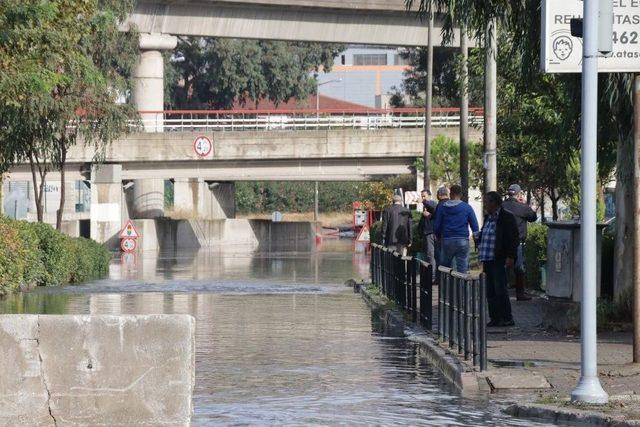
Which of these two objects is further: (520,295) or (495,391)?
(520,295)

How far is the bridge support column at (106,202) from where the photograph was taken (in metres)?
60.0

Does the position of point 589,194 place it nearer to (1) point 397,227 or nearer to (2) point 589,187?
(2) point 589,187

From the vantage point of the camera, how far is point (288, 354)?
16.4 meters

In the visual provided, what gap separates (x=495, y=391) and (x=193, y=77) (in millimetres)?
90830

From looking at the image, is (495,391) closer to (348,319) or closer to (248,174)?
(348,319)

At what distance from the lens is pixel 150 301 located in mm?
26422

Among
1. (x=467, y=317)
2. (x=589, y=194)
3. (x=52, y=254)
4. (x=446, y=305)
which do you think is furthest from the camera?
(x=52, y=254)

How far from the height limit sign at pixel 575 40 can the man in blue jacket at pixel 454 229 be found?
825 cm

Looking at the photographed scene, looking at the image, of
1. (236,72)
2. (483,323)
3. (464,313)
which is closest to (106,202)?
(236,72)

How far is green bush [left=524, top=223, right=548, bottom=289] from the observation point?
974 inches

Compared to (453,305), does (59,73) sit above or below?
above

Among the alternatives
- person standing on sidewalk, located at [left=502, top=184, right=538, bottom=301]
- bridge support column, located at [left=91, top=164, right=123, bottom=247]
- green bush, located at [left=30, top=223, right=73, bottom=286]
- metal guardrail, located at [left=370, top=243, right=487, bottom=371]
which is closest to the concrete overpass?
bridge support column, located at [left=91, top=164, right=123, bottom=247]

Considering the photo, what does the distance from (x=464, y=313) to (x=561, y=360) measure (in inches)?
40.9

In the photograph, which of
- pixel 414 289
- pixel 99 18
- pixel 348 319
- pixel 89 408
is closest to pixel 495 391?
pixel 89 408
